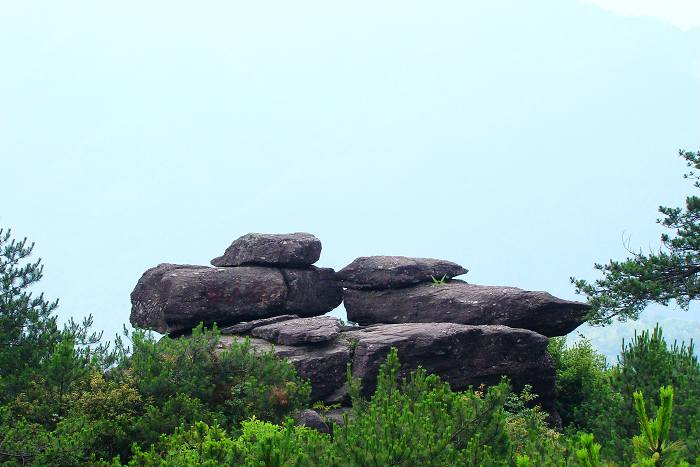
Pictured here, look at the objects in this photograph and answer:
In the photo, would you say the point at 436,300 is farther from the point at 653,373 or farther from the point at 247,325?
the point at 653,373

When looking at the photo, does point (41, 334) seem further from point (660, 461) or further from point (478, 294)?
point (660, 461)

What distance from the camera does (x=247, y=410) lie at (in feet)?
57.0

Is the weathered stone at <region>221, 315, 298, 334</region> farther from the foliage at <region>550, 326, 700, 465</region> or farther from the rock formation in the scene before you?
the foliage at <region>550, 326, 700, 465</region>

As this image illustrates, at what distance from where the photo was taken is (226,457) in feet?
32.3

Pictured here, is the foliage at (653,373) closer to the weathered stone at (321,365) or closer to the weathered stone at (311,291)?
the weathered stone at (321,365)

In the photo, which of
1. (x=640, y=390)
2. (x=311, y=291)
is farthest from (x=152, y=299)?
(x=640, y=390)

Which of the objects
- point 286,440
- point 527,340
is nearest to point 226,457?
point 286,440

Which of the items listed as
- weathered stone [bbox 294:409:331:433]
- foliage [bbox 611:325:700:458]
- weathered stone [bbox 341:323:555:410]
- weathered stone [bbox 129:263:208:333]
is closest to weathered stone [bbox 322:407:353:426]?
weathered stone [bbox 341:323:555:410]

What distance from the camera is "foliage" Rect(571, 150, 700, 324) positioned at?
71.3 feet

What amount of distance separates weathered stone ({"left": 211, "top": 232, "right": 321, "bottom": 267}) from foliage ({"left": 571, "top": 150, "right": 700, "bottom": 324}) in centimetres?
914

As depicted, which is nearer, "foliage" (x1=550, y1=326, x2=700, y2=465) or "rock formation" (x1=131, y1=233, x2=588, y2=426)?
"foliage" (x1=550, y1=326, x2=700, y2=465)

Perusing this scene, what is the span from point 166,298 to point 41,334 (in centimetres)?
657

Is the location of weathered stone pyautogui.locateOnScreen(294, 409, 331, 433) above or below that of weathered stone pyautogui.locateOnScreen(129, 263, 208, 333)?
below

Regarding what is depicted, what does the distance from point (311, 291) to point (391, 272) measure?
9.25 ft
